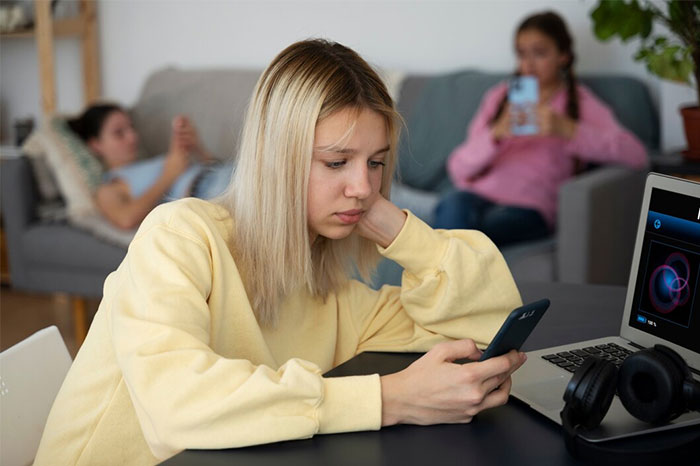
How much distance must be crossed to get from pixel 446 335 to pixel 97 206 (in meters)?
2.23

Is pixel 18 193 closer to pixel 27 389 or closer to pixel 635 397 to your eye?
pixel 27 389

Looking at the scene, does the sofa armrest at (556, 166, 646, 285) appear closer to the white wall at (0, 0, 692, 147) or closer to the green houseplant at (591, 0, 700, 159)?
the green houseplant at (591, 0, 700, 159)

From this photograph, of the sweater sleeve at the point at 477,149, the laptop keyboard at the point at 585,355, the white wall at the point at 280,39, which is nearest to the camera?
the laptop keyboard at the point at 585,355

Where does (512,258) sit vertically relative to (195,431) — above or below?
below

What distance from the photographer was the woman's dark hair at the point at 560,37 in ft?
9.93

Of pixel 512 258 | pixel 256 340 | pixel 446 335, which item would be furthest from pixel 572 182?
pixel 256 340

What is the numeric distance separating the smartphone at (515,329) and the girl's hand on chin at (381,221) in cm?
29

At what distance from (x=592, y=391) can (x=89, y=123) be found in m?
2.84

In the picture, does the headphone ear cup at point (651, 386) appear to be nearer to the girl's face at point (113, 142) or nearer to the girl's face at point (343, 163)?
the girl's face at point (343, 163)

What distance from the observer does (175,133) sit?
3324 millimetres

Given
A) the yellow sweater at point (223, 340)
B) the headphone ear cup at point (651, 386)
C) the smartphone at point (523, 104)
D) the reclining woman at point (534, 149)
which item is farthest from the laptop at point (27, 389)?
the smartphone at point (523, 104)

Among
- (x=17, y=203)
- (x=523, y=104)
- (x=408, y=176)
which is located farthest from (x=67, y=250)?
(x=523, y=104)

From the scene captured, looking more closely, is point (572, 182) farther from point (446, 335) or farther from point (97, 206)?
point (97, 206)

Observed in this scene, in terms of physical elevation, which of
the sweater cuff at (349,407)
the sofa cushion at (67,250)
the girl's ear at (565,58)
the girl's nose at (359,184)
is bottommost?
the sofa cushion at (67,250)
